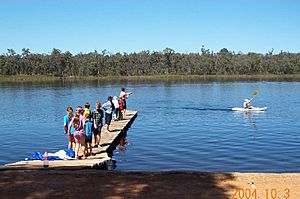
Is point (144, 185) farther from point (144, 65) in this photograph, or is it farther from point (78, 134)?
point (144, 65)

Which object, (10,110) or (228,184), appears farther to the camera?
(10,110)

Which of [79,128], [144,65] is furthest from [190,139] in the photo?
[144,65]

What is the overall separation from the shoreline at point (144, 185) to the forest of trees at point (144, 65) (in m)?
124

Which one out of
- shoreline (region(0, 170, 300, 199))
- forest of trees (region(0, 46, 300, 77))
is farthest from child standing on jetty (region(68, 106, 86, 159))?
forest of trees (region(0, 46, 300, 77))

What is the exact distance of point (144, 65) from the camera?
140 meters

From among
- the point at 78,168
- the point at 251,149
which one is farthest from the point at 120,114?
the point at 78,168

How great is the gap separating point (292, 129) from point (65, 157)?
52.2 feet

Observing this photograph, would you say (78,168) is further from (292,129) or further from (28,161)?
(292,129)

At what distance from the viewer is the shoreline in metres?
8.59

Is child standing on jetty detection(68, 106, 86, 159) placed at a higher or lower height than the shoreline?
higher

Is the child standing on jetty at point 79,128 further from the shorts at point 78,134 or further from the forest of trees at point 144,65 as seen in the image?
the forest of trees at point 144,65

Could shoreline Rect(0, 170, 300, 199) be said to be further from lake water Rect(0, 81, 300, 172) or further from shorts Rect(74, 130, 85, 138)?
lake water Rect(0, 81, 300, 172)

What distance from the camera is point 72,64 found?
13362 centimetres

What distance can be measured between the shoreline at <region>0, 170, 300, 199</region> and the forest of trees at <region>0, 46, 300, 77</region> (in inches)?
4897
